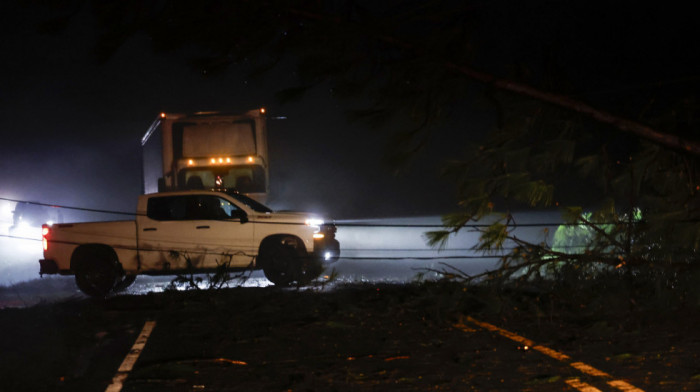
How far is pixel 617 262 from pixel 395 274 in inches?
465

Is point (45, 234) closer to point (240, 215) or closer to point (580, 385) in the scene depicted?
point (240, 215)

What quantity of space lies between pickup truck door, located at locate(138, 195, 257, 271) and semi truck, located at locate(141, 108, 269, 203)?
447cm

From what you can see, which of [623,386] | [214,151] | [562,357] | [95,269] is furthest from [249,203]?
[623,386]

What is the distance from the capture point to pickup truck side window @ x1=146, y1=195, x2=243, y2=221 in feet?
46.1

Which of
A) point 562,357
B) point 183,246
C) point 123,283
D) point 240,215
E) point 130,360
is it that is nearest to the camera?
point 562,357

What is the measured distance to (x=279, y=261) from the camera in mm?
13805

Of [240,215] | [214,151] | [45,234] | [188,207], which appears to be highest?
[214,151]

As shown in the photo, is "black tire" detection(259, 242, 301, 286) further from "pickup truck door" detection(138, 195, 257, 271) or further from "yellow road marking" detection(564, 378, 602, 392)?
"yellow road marking" detection(564, 378, 602, 392)

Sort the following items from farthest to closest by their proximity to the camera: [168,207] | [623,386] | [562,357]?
[168,207] < [562,357] < [623,386]

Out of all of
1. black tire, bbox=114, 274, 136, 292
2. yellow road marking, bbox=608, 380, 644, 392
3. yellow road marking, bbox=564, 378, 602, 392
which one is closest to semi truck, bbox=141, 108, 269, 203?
black tire, bbox=114, 274, 136, 292

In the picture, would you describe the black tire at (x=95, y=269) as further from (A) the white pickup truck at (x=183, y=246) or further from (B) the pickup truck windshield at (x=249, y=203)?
(B) the pickup truck windshield at (x=249, y=203)

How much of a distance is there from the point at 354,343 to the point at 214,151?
11.9 meters

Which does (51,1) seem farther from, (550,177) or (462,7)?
(550,177)

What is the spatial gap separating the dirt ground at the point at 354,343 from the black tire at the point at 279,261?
7.23ft
